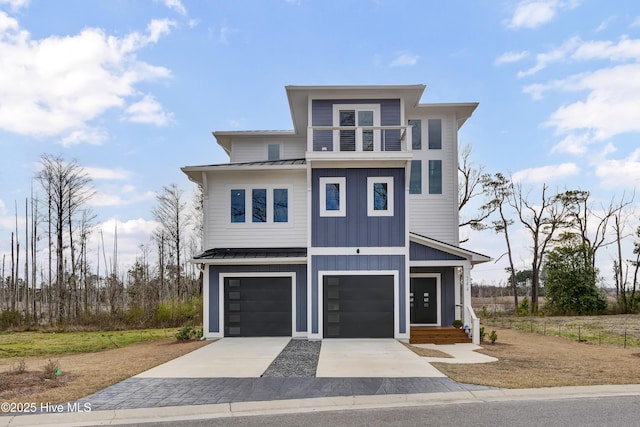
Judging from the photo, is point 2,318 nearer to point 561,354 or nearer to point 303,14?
point 303,14

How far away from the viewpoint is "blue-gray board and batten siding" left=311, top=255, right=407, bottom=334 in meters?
15.8

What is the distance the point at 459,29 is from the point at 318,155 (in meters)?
6.14

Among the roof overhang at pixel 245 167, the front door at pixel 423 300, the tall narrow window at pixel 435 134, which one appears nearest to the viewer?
the roof overhang at pixel 245 167

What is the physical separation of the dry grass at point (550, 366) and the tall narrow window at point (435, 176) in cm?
628

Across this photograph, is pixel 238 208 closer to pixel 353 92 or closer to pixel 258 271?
pixel 258 271

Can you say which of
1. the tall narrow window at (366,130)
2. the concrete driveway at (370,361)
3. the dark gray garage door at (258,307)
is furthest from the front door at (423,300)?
the tall narrow window at (366,130)

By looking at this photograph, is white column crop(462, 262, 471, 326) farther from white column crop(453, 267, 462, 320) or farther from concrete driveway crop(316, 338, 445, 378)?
concrete driveway crop(316, 338, 445, 378)

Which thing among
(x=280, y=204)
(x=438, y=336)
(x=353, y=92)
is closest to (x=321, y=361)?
(x=438, y=336)

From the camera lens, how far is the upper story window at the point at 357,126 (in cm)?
1625

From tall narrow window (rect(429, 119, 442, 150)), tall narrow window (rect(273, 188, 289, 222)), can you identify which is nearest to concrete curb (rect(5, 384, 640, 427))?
tall narrow window (rect(273, 188, 289, 222))

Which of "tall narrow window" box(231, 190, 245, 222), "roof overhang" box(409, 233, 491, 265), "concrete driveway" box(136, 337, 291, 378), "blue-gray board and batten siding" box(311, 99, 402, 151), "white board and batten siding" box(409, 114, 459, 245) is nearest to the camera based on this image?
"concrete driveway" box(136, 337, 291, 378)

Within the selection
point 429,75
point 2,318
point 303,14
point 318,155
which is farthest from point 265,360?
point 2,318

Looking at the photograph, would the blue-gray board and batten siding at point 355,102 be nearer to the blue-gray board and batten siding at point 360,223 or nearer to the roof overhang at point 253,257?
the blue-gray board and batten siding at point 360,223

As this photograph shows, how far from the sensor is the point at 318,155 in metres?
15.7
